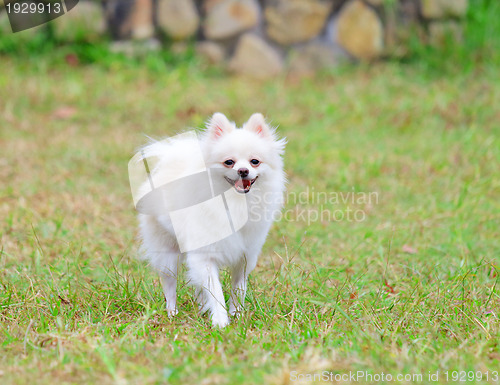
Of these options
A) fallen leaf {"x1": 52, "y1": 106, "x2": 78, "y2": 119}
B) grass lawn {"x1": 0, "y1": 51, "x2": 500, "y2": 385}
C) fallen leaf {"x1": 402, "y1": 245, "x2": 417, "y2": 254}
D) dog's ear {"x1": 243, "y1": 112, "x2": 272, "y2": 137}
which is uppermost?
dog's ear {"x1": 243, "y1": 112, "x2": 272, "y2": 137}

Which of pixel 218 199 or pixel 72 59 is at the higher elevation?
pixel 72 59

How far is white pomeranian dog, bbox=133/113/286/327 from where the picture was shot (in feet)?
9.03

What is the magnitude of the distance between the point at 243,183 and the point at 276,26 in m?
4.88

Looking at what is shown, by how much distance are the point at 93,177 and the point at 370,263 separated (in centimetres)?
254

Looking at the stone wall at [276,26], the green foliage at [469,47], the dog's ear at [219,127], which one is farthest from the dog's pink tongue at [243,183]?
the green foliage at [469,47]

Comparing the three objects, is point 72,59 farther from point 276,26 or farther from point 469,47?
point 469,47

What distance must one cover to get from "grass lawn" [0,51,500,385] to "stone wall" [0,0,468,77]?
0.28 m

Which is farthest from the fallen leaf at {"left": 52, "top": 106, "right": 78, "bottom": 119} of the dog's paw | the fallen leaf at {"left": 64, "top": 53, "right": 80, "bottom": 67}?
the dog's paw

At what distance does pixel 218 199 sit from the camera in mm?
2803

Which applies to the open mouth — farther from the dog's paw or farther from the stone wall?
the stone wall

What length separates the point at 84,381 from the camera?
2158 mm

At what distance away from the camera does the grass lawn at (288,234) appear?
234 centimetres

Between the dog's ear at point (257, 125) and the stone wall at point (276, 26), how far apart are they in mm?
4546

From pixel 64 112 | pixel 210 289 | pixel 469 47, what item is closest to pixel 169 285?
pixel 210 289
